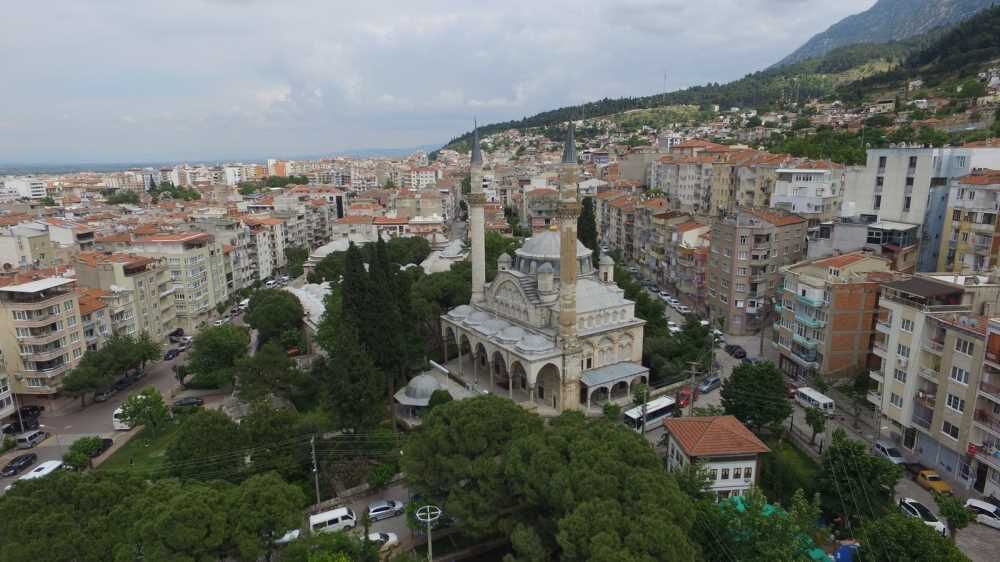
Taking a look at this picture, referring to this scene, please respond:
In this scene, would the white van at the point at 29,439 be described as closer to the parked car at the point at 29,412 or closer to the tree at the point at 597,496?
the parked car at the point at 29,412

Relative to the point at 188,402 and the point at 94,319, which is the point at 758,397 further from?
the point at 94,319

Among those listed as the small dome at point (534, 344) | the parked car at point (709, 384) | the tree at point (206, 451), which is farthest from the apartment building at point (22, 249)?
the parked car at point (709, 384)

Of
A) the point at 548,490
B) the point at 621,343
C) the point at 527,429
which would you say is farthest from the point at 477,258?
the point at 548,490

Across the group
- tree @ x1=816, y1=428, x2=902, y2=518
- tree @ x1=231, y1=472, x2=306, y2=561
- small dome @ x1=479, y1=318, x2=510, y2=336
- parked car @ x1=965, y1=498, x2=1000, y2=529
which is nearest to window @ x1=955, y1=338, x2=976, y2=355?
parked car @ x1=965, y1=498, x2=1000, y2=529

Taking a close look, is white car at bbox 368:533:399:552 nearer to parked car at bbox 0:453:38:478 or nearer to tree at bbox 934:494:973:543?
tree at bbox 934:494:973:543

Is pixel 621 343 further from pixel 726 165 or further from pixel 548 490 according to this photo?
pixel 726 165
